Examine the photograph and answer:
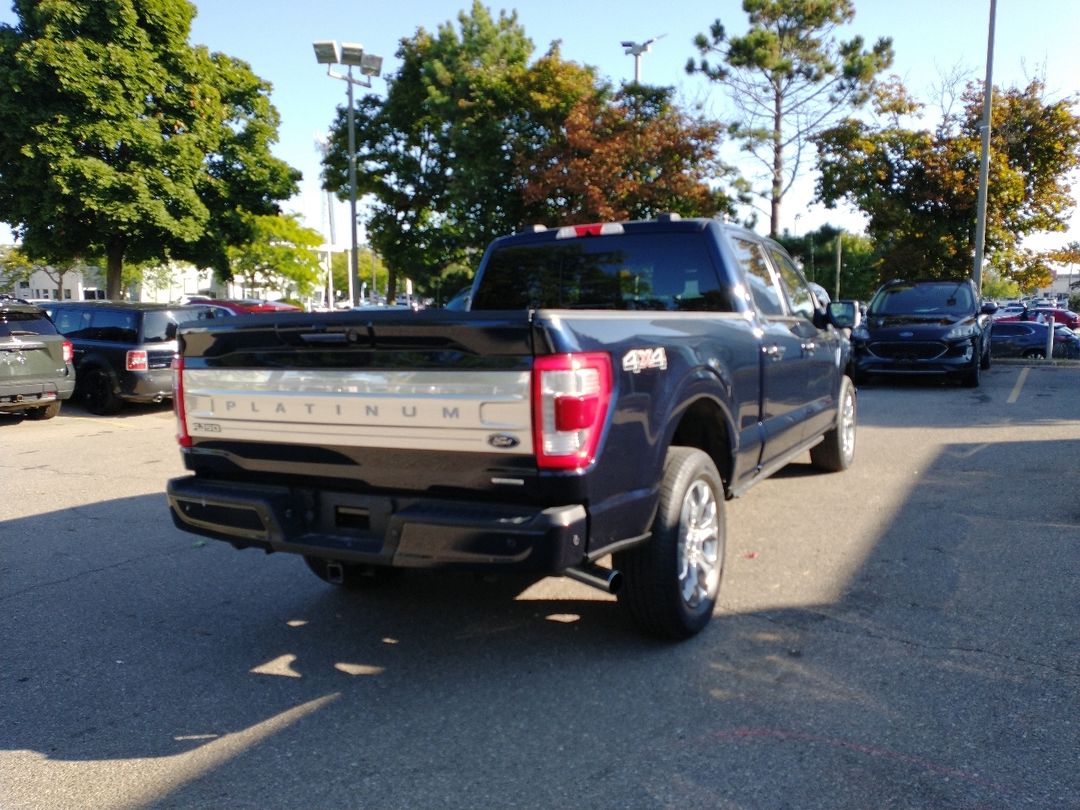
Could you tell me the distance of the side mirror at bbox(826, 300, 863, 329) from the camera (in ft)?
21.7

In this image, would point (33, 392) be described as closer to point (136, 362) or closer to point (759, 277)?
point (136, 362)

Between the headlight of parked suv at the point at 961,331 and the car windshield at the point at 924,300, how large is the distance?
0.57 m

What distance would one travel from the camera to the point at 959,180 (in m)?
21.8

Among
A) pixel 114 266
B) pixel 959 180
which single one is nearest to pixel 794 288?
pixel 959 180

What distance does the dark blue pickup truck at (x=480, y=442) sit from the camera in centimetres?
326

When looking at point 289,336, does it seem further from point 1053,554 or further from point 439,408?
point 1053,554

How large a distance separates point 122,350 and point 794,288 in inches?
382

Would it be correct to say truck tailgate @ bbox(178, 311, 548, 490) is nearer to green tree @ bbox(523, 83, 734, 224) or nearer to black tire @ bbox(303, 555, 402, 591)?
black tire @ bbox(303, 555, 402, 591)

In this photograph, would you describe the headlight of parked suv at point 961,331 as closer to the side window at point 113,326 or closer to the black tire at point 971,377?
the black tire at point 971,377

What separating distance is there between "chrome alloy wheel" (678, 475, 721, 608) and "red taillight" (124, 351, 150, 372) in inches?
402

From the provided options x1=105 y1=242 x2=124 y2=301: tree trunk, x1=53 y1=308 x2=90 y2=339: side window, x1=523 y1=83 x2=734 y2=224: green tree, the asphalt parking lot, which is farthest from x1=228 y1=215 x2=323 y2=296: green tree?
the asphalt parking lot

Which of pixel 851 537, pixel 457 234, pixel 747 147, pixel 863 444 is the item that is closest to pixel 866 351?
pixel 863 444

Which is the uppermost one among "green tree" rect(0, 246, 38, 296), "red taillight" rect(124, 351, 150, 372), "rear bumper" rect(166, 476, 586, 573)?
"green tree" rect(0, 246, 38, 296)

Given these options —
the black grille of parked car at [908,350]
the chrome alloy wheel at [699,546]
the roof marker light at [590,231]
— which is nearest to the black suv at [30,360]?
the roof marker light at [590,231]
